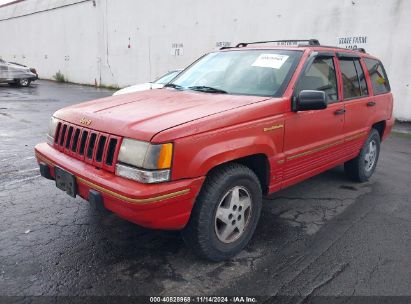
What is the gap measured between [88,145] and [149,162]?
0.69 metres

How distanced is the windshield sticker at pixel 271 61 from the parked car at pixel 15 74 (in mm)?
17847

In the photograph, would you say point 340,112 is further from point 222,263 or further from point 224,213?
point 222,263

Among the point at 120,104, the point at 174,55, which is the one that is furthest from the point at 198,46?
the point at 120,104

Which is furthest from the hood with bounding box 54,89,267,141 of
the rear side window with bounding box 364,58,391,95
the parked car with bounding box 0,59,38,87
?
the parked car with bounding box 0,59,38,87

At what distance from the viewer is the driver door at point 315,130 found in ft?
11.6

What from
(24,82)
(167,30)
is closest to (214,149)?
(167,30)

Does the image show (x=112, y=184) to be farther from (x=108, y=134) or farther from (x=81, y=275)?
(x=81, y=275)

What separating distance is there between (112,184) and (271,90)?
173 cm

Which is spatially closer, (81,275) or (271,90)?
(81,275)

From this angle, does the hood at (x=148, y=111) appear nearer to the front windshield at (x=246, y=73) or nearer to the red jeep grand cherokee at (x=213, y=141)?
the red jeep grand cherokee at (x=213, y=141)

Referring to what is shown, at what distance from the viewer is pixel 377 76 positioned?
5.19 metres

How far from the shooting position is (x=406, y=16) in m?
9.64

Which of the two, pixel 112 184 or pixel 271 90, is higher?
pixel 271 90

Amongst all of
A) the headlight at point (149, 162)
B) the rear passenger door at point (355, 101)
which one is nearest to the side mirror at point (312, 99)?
the rear passenger door at point (355, 101)
